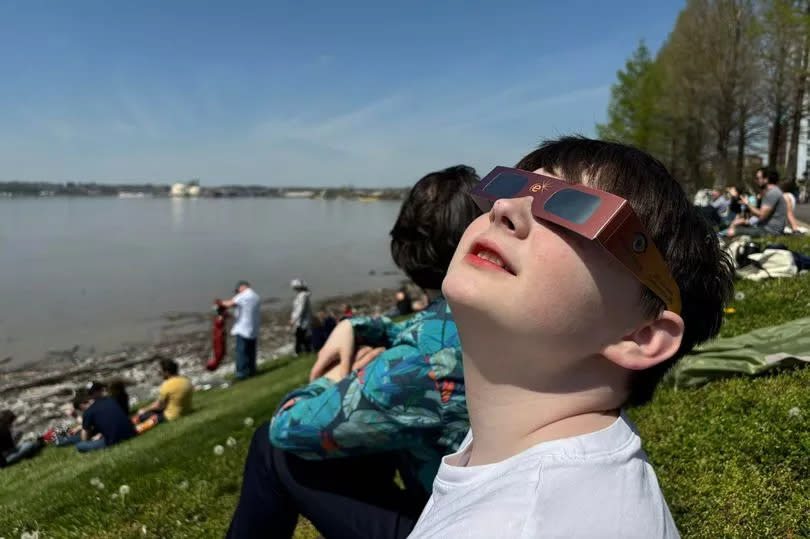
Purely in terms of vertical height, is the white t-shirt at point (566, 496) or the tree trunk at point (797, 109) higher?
the tree trunk at point (797, 109)

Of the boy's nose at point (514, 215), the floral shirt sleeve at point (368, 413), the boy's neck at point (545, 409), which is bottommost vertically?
the floral shirt sleeve at point (368, 413)

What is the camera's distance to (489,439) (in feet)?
4.71

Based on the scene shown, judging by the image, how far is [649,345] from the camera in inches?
55.3

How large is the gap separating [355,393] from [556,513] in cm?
114

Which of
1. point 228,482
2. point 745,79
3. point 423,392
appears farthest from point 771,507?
point 745,79

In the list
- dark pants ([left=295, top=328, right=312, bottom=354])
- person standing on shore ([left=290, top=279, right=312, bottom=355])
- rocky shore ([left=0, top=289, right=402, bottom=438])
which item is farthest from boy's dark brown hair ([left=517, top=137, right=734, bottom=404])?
dark pants ([left=295, top=328, right=312, bottom=354])

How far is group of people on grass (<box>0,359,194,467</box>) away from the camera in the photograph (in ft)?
29.8

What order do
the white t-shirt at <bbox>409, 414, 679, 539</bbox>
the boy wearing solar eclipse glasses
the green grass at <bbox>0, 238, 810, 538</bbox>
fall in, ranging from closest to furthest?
the white t-shirt at <bbox>409, 414, 679, 539</bbox> → the boy wearing solar eclipse glasses → the green grass at <bbox>0, 238, 810, 538</bbox>

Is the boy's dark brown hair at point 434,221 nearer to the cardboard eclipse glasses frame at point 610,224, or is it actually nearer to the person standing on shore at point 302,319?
the cardboard eclipse glasses frame at point 610,224

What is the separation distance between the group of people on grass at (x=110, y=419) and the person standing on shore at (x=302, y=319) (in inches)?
193

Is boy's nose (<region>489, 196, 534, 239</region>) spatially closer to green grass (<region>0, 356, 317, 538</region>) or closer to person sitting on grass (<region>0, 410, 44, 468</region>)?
green grass (<region>0, 356, 317, 538</region>)

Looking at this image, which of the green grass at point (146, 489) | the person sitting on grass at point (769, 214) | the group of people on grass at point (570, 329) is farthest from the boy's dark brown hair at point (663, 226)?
the person sitting on grass at point (769, 214)

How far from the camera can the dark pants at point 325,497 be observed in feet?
7.81

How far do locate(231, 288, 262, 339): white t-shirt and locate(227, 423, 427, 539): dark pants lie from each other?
1124 centimetres
